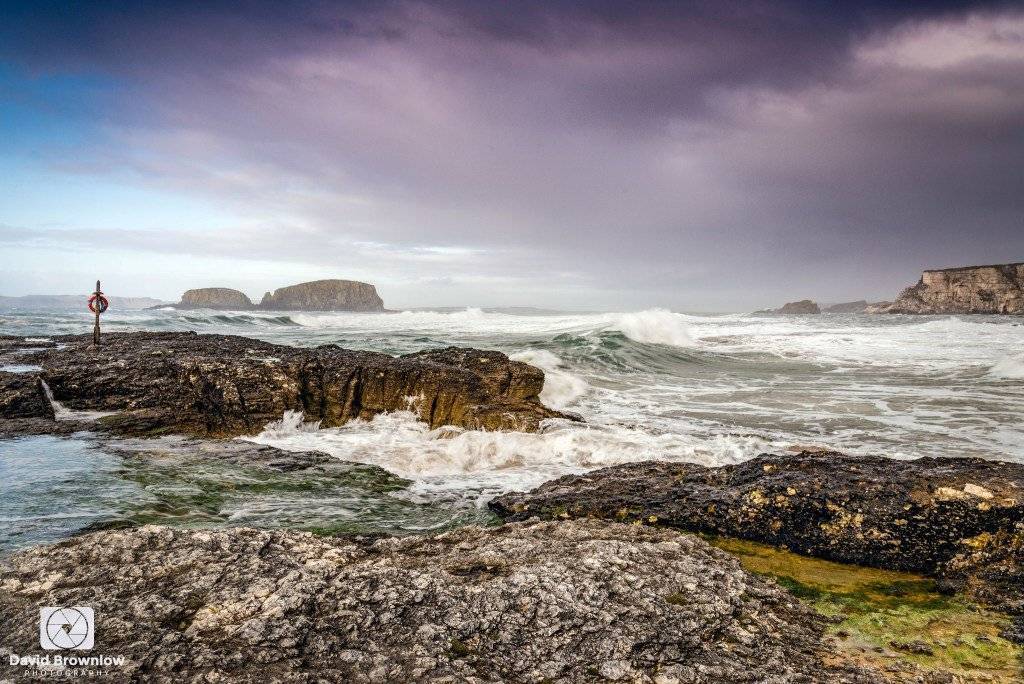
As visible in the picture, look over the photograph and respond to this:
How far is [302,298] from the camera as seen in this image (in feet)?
411

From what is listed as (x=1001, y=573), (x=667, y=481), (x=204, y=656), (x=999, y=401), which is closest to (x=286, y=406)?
(x=667, y=481)

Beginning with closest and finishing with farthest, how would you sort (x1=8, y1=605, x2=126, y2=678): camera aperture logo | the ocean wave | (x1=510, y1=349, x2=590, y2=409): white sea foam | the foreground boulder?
(x1=8, y1=605, x2=126, y2=678): camera aperture logo → the ocean wave → (x1=510, y1=349, x2=590, y2=409): white sea foam → the foreground boulder

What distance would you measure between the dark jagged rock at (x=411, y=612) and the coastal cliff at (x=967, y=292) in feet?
367

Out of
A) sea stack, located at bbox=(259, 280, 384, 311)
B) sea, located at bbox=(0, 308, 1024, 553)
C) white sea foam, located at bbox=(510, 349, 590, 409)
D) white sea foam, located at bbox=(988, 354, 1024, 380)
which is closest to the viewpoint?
sea, located at bbox=(0, 308, 1024, 553)

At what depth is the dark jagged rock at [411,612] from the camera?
7.79 ft

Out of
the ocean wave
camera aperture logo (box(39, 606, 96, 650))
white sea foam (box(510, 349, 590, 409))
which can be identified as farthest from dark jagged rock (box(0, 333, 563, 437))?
camera aperture logo (box(39, 606, 96, 650))

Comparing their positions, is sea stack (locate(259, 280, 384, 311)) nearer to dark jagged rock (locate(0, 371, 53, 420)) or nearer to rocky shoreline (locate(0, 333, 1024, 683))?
dark jagged rock (locate(0, 371, 53, 420))

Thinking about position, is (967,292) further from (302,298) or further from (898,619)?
(302,298)

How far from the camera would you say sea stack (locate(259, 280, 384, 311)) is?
125250 mm

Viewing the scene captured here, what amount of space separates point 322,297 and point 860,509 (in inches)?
5225

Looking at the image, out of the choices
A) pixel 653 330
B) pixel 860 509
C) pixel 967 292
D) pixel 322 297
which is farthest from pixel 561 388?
pixel 322 297

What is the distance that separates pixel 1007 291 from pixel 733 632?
116411 millimetres

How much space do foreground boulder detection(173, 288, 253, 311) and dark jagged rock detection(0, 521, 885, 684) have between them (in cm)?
13277

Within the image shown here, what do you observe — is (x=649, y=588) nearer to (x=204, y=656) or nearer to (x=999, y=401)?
(x=204, y=656)
